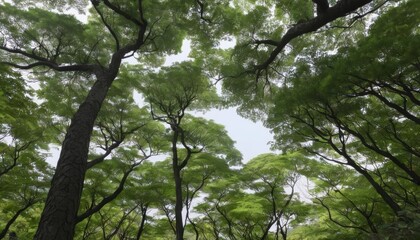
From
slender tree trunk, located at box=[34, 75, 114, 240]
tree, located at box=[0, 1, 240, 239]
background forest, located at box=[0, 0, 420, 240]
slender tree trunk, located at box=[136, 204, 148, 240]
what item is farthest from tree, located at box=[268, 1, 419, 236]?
slender tree trunk, located at box=[136, 204, 148, 240]

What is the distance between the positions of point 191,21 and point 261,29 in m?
2.43

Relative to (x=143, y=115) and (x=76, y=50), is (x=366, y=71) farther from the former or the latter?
(x=143, y=115)

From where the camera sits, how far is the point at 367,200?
42.4ft

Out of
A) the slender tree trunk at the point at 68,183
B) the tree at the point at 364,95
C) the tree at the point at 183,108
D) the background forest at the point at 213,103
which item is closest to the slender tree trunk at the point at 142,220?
the background forest at the point at 213,103

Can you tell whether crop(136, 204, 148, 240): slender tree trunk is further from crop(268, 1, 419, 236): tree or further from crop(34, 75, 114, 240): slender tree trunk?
crop(34, 75, 114, 240): slender tree trunk

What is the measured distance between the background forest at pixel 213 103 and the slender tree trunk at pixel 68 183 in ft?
0.07

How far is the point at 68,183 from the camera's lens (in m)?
4.32

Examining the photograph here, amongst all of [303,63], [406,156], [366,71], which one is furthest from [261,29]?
[406,156]

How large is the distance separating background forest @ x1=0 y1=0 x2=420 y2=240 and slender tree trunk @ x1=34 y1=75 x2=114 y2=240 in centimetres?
2

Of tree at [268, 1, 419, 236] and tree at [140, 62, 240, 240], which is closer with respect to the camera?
tree at [268, 1, 419, 236]

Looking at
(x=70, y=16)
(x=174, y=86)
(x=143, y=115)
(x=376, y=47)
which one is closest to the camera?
(x=376, y=47)

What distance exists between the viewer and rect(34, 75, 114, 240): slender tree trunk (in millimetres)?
3828

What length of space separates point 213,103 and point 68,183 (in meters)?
10.1

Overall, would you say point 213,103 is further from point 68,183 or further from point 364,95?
point 68,183
